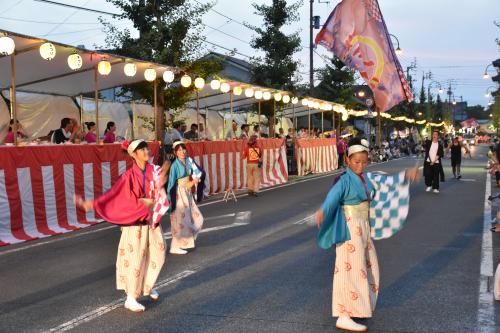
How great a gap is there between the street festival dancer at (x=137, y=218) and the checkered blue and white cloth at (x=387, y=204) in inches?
79.3

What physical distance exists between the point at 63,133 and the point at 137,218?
786 centimetres

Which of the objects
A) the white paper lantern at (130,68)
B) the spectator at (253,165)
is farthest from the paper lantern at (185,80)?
the white paper lantern at (130,68)

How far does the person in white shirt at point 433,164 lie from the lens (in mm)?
18141

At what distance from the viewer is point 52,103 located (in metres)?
20.5

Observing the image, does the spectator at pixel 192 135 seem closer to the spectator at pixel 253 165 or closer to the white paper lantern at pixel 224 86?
the white paper lantern at pixel 224 86

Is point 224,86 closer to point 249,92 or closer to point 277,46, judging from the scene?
point 249,92

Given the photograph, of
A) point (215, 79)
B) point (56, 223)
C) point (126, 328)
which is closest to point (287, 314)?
point (126, 328)

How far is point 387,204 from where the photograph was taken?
5.70 meters

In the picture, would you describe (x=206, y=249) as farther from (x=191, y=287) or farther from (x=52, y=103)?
(x=52, y=103)

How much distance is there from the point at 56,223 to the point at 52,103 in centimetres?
1017

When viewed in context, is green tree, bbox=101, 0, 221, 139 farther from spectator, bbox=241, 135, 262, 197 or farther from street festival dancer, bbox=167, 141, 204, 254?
street festival dancer, bbox=167, 141, 204, 254

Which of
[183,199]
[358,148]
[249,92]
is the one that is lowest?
[183,199]

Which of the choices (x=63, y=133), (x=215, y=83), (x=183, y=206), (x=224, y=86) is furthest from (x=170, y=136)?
(x=183, y=206)

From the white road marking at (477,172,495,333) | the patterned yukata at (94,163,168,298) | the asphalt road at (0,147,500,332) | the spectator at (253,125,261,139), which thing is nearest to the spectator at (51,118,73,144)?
the asphalt road at (0,147,500,332)
